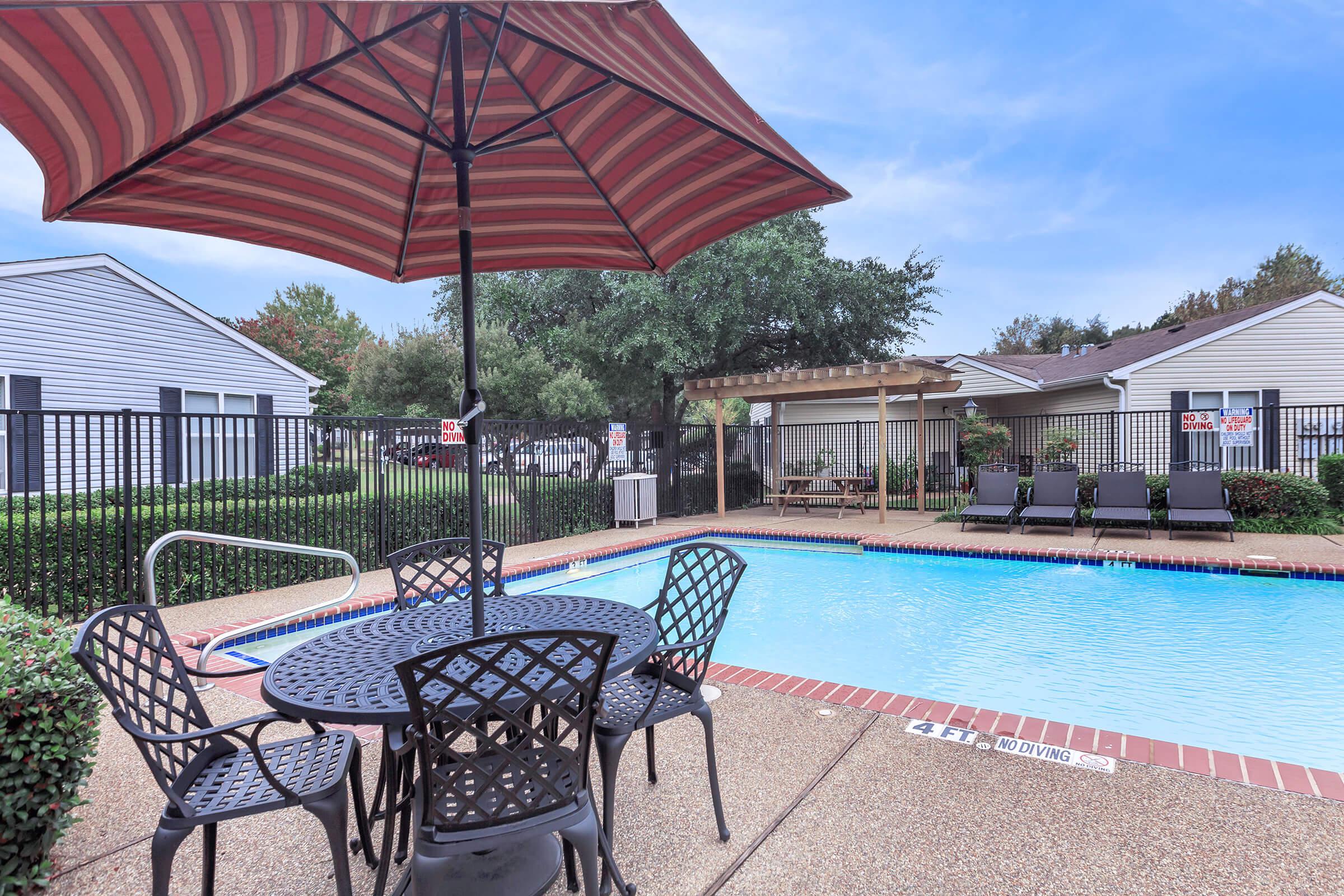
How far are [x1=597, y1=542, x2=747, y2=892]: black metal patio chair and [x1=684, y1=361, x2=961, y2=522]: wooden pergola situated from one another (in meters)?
8.18

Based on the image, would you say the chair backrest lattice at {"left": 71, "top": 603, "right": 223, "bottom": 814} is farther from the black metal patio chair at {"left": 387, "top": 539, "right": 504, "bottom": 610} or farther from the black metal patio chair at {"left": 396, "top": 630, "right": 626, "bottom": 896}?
the black metal patio chair at {"left": 387, "top": 539, "right": 504, "bottom": 610}

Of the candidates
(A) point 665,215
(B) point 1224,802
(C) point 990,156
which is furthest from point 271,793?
(C) point 990,156

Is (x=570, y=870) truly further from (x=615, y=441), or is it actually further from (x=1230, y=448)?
(x=1230, y=448)

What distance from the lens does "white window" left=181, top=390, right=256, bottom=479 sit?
6113 millimetres

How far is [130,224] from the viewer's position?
2594mm

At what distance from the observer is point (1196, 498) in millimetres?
8812

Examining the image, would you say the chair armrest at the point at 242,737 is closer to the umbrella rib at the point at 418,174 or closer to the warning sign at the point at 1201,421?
the umbrella rib at the point at 418,174

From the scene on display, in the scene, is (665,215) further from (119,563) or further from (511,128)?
(119,563)

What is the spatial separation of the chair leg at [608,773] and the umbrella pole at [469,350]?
0.53 metres

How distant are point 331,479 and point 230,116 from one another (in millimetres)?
5687

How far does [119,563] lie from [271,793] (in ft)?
17.4

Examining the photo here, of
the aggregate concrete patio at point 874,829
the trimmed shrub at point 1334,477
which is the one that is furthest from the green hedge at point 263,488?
the trimmed shrub at point 1334,477

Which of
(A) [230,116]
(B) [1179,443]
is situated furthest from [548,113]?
(B) [1179,443]

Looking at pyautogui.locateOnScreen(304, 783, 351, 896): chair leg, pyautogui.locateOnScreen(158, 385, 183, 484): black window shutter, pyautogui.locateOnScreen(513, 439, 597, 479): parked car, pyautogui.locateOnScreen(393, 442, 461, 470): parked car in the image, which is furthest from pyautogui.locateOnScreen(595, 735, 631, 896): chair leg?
pyautogui.locateOnScreen(513, 439, 597, 479): parked car
